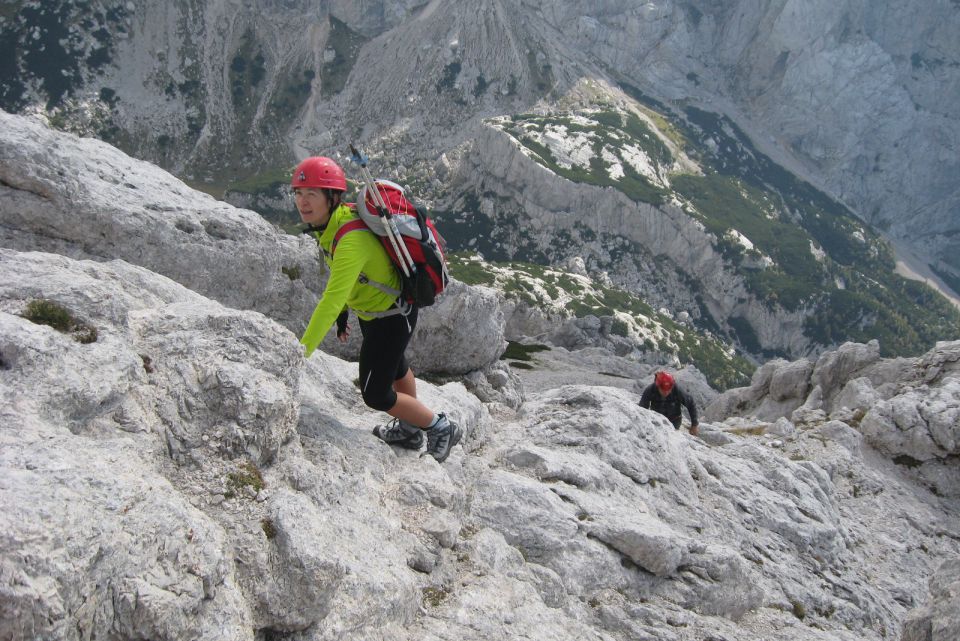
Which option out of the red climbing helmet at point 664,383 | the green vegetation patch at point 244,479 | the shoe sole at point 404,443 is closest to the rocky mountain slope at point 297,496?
the green vegetation patch at point 244,479

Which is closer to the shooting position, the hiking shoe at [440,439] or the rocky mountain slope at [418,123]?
the hiking shoe at [440,439]

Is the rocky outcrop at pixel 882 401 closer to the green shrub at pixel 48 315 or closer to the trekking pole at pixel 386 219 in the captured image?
the trekking pole at pixel 386 219

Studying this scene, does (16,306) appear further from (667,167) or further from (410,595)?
(667,167)

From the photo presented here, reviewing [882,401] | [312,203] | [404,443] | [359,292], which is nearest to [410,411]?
[404,443]

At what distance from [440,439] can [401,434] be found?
0.69m

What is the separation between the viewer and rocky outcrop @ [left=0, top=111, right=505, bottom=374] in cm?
1373

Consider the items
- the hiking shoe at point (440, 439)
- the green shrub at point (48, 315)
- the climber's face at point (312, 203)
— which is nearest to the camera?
the green shrub at point (48, 315)

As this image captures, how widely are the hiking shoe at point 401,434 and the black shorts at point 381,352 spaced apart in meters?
1.15

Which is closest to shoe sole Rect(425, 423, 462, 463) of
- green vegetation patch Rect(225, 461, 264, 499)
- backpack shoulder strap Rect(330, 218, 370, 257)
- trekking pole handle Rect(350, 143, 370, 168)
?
green vegetation patch Rect(225, 461, 264, 499)

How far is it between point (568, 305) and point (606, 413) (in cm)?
10178

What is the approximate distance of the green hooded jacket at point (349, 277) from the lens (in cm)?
700

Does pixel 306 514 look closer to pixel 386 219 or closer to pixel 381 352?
pixel 381 352

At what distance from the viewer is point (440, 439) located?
9508 mm

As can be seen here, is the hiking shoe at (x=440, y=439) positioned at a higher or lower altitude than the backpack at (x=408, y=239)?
lower
